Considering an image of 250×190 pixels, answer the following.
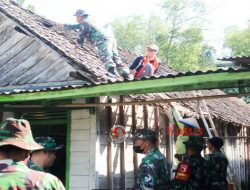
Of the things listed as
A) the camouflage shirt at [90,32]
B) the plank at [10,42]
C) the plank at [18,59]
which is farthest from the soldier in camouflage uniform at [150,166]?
the plank at [10,42]

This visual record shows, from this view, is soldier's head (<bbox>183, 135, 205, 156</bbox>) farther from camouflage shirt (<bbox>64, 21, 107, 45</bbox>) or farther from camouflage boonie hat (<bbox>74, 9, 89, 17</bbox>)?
camouflage boonie hat (<bbox>74, 9, 89, 17</bbox>)

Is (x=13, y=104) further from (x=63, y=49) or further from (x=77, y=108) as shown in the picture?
(x=63, y=49)

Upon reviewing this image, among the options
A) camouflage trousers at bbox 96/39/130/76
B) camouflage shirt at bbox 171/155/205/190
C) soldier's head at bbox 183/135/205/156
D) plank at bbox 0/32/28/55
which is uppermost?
plank at bbox 0/32/28/55

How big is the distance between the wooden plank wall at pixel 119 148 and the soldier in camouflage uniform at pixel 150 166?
171cm

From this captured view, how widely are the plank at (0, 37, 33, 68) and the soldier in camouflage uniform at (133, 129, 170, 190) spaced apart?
457 centimetres

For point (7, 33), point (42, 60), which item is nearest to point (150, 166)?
point (42, 60)

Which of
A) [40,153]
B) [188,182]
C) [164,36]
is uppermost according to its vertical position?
[164,36]

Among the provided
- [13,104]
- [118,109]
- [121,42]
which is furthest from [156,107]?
[121,42]

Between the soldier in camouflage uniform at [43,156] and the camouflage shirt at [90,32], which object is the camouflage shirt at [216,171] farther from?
the camouflage shirt at [90,32]

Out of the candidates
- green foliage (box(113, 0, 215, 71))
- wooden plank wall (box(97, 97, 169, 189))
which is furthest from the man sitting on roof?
green foliage (box(113, 0, 215, 71))

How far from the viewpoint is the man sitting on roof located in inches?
313

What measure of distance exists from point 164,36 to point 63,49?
28142 mm

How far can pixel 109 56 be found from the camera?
7945 mm

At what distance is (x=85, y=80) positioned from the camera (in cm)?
777
